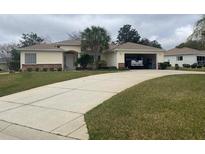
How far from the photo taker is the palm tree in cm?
2634

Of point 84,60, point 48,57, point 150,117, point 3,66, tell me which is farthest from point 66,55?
point 150,117

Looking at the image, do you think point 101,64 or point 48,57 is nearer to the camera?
point 48,57

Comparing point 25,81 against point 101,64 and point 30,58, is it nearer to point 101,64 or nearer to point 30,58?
point 30,58

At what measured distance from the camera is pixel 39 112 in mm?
7359

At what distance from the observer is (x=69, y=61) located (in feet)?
97.6

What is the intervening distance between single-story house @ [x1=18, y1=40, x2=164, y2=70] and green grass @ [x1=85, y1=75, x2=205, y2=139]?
20.0 meters

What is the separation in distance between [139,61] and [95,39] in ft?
32.3

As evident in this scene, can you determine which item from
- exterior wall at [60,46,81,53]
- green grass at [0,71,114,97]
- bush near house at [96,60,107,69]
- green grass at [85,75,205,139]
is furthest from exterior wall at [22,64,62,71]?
green grass at [85,75,205,139]

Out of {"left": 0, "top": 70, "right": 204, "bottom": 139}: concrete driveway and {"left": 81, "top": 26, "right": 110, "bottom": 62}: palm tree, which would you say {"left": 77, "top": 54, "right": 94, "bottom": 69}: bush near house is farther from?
{"left": 0, "top": 70, "right": 204, "bottom": 139}: concrete driveway

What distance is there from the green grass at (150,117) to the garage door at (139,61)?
949 inches

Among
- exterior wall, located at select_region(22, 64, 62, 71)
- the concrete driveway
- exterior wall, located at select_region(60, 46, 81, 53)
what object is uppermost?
exterior wall, located at select_region(60, 46, 81, 53)

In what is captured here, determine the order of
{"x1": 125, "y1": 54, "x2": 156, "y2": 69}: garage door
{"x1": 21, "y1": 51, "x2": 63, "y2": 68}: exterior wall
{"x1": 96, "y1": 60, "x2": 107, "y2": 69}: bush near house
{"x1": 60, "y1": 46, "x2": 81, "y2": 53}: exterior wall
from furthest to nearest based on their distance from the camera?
{"x1": 125, "y1": 54, "x2": 156, "y2": 69}: garage door → {"x1": 60, "y1": 46, "x2": 81, "y2": 53}: exterior wall → {"x1": 96, "y1": 60, "x2": 107, "y2": 69}: bush near house → {"x1": 21, "y1": 51, "x2": 63, "y2": 68}: exterior wall
